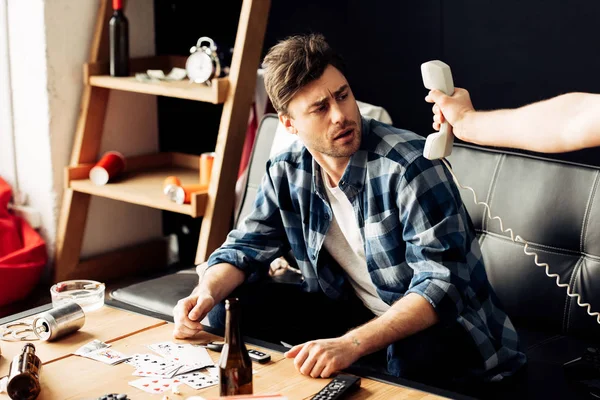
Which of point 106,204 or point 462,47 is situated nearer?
point 462,47

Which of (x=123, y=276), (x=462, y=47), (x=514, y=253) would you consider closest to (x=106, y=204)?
(x=123, y=276)

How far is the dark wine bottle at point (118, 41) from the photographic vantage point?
3.55m

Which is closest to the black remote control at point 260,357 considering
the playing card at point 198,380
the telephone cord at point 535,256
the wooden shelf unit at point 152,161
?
the playing card at point 198,380

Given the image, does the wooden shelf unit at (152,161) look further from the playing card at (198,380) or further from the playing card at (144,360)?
the playing card at (198,380)

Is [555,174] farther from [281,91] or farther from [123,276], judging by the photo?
[123,276]

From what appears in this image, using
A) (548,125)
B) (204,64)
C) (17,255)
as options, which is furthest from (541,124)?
(17,255)

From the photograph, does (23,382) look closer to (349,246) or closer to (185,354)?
(185,354)

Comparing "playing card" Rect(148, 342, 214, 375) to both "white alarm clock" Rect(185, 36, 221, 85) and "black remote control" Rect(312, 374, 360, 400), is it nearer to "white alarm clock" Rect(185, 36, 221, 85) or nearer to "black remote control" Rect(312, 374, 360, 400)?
"black remote control" Rect(312, 374, 360, 400)

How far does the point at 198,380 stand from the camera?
5.78 ft

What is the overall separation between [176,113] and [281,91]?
1.83 meters

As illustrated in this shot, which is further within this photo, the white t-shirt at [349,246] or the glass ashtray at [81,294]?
the white t-shirt at [349,246]

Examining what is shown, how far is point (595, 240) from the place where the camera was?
2.34 m

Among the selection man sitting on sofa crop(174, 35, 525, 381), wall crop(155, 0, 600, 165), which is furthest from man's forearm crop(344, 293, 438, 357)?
wall crop(155, 0, 600, 165)

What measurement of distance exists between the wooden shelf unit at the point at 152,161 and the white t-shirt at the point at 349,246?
38.4 inches
